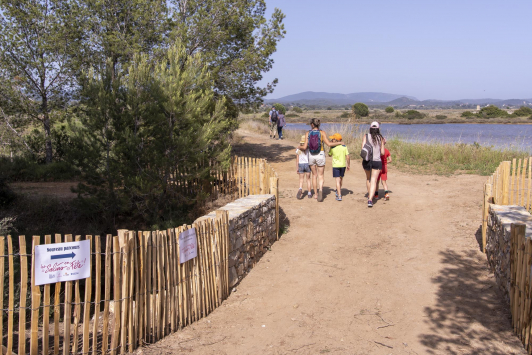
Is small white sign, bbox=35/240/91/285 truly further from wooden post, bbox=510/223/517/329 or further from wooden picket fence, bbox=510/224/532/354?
wooden post, bbox=510/223/517/329

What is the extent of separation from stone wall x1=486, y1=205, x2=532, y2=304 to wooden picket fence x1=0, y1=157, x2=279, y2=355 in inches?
147

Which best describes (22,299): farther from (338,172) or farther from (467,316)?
(338,172)

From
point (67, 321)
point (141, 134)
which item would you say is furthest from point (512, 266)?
point (141, 134)

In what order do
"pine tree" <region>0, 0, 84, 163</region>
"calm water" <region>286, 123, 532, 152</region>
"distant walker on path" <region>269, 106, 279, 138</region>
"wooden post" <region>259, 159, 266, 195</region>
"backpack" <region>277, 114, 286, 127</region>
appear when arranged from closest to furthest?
"wooden post" <region>259, 159, 266, 195</region>
"pine tree" <region>0, 0, 84, 163</region>
"calm water" <region>286, 123, 532, 152</region>
"backpack" <region>277, 114, 286, 127</region>
"distant walker on path" <region>269, 106, 279, 138</region>

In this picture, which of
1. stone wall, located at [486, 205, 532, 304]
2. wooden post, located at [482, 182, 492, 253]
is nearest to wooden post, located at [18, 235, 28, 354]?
stone wall, located at [486, 205, 532, 304]

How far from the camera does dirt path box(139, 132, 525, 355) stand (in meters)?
5.19

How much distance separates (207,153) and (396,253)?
16.8 ft

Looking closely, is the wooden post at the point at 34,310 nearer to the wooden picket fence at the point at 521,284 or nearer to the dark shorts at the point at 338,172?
the wooden picket fence at the point at 521,284

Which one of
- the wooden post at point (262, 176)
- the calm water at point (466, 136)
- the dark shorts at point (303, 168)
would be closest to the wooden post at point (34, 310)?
the wooden post at point (262, 176)

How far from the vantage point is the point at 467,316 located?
5.66 meters

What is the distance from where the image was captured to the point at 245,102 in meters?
17.4

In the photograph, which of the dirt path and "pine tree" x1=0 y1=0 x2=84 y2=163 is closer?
the dirt path

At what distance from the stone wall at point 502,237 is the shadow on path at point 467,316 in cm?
21

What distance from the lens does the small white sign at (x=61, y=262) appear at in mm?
4168
